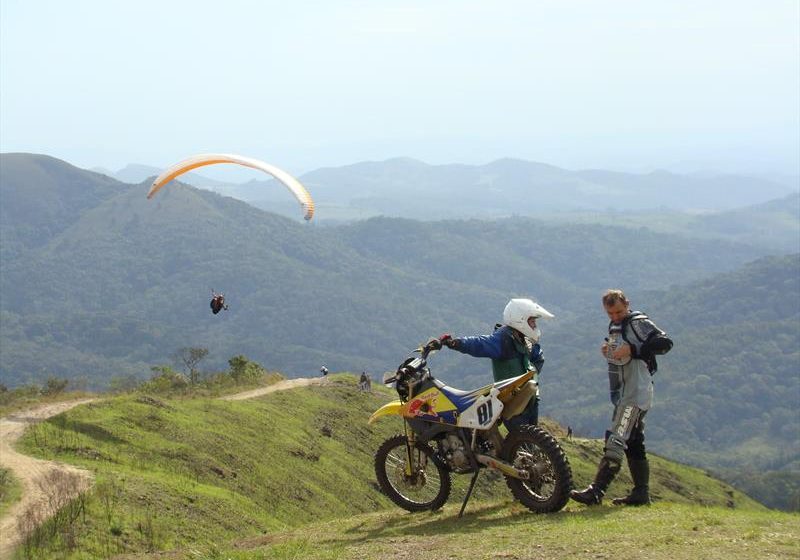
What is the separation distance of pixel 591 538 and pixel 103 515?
1092 cm

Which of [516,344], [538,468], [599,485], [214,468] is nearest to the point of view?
[538,468]

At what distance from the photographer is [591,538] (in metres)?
11.0

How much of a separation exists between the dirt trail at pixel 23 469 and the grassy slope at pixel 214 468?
47 centimetres

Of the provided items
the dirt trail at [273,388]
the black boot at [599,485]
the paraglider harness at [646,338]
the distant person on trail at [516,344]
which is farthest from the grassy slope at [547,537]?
the dirt trail at [273,388]

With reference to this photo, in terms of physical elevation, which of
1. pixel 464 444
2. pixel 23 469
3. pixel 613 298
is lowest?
pixel 23 469

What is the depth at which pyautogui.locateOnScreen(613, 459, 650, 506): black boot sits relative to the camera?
1361cm

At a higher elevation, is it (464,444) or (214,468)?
(464,444)

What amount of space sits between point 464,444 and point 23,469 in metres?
12.5

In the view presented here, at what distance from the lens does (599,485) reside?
1360 centimetres

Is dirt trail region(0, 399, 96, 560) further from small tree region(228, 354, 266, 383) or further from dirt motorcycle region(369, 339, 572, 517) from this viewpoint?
small tree region(228, 354, 266, 383)

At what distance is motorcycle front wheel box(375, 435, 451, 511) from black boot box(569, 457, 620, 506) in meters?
2.22

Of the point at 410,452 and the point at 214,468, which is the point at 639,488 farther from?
the point at 214,468

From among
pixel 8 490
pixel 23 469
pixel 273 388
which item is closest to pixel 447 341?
pixel 8 490

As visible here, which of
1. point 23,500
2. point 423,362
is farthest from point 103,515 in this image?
point 423,362
